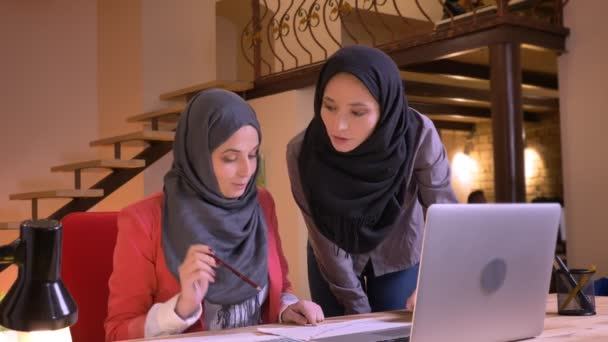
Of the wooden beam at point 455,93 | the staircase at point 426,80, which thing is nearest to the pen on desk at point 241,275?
the staircase at point 426,80

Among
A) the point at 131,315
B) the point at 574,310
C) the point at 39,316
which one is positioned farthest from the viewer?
the point at 574,310

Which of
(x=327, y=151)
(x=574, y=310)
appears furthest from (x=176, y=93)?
(x=574, y=310)

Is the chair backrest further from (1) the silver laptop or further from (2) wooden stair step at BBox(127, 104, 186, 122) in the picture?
(2) wooden stair step at BBox(127, 104, 186, 122)

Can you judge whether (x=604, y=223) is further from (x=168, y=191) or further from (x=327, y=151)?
(x=168, y=191)

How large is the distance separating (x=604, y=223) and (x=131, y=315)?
12.3ft

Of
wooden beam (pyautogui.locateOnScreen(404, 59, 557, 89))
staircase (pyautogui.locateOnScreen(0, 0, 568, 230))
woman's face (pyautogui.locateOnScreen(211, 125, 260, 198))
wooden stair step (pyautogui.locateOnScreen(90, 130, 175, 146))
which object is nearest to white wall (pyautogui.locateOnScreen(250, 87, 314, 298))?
staircase (pyautogui.locateOnScreen(0, 0, 568, 230))

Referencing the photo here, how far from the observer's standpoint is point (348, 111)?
191 cm

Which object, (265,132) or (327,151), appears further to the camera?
(265,132)

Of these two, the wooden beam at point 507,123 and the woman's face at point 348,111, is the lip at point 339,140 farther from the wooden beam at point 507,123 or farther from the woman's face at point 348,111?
the wooden beam at point 507,123

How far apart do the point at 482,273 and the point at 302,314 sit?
485mm

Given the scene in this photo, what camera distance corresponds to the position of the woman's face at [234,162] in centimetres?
180

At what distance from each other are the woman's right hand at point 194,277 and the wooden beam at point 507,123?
3262 millimetres

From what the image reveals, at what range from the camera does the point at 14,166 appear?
6.60m

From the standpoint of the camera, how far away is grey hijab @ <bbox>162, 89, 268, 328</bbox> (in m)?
1.77
